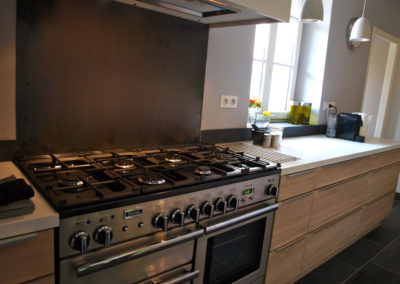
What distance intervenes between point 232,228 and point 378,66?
3850 millimetres

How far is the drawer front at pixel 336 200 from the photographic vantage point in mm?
2104

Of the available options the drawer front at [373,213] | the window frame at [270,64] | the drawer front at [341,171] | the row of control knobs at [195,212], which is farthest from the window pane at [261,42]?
the row of control knobs at [195,212]

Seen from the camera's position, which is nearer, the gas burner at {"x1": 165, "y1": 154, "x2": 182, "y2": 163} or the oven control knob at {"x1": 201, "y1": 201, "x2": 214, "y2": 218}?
the oven control knob at {"x1": 201, "y1": 201, "x2": 214, "y2": 218}

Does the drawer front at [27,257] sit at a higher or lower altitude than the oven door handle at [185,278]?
higher

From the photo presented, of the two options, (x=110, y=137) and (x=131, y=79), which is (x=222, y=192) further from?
(x=131, y=79)

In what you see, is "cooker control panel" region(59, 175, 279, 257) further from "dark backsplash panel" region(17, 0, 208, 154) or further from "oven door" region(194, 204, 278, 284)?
"dark backsplash panel" region(17, 0, 208, 154)

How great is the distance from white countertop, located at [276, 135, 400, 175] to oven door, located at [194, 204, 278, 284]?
33 cm

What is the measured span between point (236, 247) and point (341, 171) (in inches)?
42.4

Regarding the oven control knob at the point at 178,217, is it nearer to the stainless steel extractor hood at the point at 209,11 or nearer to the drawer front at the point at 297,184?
the drawer front at the point at 297,184

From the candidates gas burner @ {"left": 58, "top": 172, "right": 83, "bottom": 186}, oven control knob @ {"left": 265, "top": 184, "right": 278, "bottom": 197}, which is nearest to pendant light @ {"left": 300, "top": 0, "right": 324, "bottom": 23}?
oven control knob @ {"left": 265, "top": 184, "right": 278, "bottom": 197}

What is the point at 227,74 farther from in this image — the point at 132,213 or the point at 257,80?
the point at 132,213

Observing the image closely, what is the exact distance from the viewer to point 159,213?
1.18 metres

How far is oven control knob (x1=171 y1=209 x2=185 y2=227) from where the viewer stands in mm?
1224

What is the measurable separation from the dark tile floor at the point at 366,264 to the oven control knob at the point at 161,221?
1.44 metres
